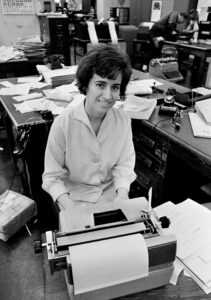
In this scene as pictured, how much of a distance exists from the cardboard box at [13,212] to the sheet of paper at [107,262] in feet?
4.03

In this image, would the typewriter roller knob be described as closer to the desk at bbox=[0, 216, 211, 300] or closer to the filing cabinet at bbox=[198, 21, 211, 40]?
the desk at bbox=[0, 216, 211, 300]

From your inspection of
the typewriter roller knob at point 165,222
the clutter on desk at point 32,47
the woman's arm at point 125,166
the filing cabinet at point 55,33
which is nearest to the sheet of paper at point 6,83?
the clutter on desk at point 32,47

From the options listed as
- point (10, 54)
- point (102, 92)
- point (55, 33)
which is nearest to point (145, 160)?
point (102, 92)

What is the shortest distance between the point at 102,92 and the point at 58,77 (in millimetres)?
1261

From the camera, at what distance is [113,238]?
614mm

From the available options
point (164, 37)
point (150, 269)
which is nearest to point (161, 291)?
point (150, 269)

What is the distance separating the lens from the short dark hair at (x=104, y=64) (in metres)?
1.13

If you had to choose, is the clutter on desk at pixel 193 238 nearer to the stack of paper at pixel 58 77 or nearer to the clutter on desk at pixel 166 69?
the stack of paper at pixel 58 77

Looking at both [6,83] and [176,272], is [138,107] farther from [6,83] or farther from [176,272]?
[6,83]

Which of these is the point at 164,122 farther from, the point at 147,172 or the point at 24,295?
the point at 24,295

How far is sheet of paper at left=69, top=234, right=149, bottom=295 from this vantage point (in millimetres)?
562

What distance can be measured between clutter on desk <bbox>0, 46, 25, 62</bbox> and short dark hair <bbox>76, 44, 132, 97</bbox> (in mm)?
1934

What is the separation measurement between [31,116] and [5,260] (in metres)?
0.95

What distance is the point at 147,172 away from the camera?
1845 mm
